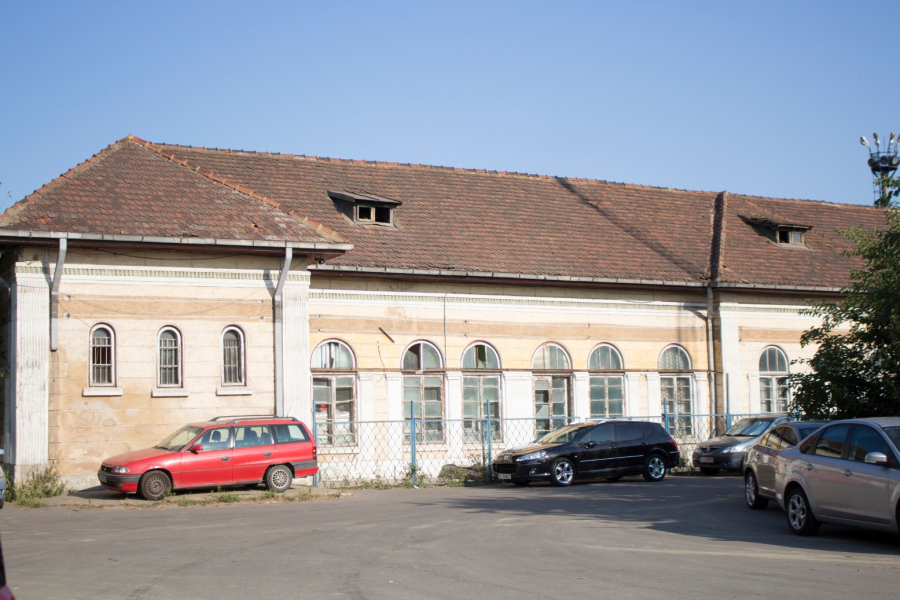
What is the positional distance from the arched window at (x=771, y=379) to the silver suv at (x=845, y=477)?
1503 centimetres

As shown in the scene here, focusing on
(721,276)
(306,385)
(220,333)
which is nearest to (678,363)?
(721,276)

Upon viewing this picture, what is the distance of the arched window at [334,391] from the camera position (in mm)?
23219

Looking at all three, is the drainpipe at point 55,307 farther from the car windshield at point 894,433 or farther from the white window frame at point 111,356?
the car windshield at point 894,433

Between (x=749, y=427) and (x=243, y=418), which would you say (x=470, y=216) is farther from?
(x=243, y=418)

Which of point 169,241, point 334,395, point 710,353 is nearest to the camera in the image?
point 169,241

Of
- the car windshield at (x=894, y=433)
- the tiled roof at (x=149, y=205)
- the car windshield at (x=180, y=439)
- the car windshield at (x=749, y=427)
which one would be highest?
the tiled roof at (x=149, y=205)

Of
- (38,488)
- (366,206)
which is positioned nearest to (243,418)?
(38,488)

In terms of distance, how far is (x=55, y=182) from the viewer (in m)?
20.4

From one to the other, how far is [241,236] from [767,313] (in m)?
15.7

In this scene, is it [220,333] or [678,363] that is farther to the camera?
[678,363]

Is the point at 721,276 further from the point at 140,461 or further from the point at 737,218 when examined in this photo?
the point at 140,461

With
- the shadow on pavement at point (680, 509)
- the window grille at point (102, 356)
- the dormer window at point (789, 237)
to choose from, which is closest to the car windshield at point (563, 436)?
the shadow on pavement at point (680, 509)

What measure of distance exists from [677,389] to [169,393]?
14256mm

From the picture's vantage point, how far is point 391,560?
10.9 m
